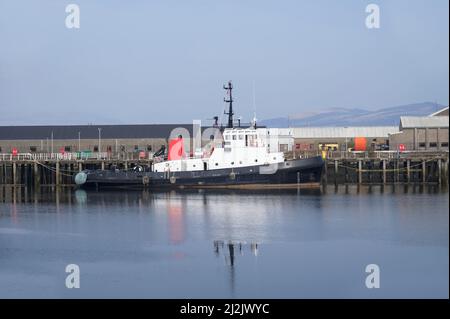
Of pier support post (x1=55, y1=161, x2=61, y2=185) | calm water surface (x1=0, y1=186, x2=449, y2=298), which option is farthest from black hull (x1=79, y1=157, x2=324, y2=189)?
pier support post (x1=55, y1=161, x2=61, y2=185)

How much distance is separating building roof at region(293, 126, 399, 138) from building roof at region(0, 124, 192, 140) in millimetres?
10077

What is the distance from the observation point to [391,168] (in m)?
57.9

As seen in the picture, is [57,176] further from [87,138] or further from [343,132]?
[343,132]

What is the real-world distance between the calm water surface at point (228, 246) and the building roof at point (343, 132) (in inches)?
946

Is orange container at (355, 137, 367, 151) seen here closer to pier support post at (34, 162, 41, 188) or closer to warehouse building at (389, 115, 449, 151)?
warehouse building at (389, 115, 449, 151)

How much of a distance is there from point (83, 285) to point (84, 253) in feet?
15.5

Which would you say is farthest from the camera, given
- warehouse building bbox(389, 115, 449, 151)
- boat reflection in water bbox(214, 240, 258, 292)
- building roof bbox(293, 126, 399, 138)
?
building roof bbox(293, 126, 399, 138)

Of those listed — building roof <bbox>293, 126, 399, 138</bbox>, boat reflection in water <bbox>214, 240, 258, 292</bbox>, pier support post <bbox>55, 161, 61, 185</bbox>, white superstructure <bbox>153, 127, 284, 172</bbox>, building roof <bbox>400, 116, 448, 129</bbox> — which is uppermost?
building roof <bbox>400, 116, 448, 129</bbox>

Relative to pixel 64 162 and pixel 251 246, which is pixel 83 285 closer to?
pixel 251 246

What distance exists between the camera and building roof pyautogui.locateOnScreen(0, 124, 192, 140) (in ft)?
219

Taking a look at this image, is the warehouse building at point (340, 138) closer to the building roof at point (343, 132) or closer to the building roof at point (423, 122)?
the building roof at point (343, 132)

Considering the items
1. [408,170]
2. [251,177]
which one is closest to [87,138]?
[251,177]

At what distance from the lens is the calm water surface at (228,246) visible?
21125mm
